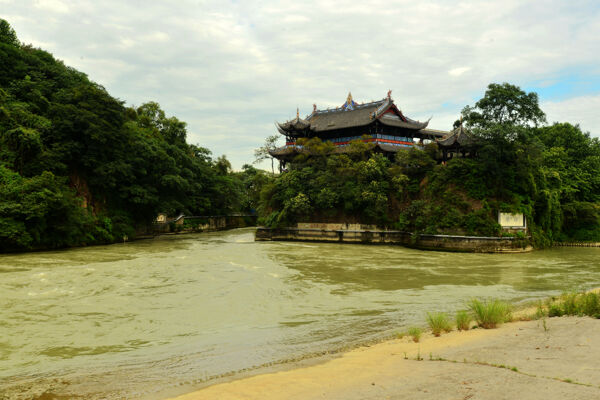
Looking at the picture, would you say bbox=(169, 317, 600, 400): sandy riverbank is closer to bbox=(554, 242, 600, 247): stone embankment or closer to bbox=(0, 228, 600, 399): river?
bbox=(0, 228, 600, 399): river

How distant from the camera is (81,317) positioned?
10.5 meters

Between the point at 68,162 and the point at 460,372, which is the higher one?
the point at 68,162

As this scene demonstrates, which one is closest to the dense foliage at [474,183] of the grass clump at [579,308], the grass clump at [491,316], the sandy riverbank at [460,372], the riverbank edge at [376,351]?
the grass clump at [579,308]

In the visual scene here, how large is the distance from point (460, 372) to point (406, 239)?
26117mm

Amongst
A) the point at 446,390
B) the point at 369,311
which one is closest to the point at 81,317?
the point at 369,311

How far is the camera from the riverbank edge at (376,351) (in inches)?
224

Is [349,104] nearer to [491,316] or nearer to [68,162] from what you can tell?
[68,162]

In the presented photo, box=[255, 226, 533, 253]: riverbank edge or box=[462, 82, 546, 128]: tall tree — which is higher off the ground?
box=[462, 82, 546, 128]: tall tree

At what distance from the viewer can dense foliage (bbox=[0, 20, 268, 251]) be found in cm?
2377

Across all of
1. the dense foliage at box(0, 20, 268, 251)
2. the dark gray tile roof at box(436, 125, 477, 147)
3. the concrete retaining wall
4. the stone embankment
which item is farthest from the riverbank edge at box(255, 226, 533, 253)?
the concrete retaining wall

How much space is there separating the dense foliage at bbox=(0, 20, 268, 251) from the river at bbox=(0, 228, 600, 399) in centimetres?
290

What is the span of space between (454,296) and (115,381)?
1094 centimetres

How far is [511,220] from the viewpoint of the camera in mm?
27031

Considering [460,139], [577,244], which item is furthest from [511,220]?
[577,244]
